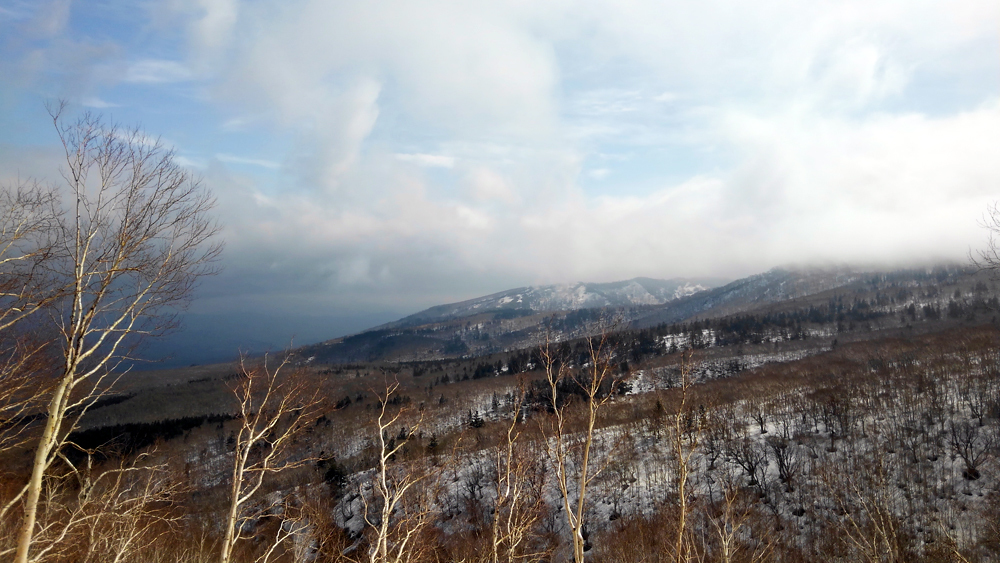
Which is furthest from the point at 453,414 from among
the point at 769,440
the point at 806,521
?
the point at 806,521

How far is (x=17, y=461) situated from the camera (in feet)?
92.3

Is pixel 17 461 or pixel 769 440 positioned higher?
pixel 17 461

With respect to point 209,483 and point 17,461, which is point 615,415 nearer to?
point 209,483

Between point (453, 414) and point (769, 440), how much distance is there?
231 feet

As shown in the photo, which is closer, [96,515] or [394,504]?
[96,515]

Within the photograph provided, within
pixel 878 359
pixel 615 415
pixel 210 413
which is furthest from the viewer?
pixel 210 413

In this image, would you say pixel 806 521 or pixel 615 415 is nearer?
pixel 806 521

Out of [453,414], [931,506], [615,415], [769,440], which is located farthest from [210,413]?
[931,506]

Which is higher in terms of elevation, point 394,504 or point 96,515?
point 96,515

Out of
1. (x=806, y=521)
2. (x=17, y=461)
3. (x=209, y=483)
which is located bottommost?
(x=806, y=521)

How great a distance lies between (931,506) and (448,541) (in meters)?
52.5

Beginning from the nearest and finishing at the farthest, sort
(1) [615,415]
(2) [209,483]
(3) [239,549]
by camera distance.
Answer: (3) [239,549], (2) [209,483], (1) [615,415]

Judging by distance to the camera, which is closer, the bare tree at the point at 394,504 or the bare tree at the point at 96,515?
the bare tree at the point at 96,515

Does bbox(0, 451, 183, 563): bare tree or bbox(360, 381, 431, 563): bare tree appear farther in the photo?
bbox(360, 381, 431, 563): bare tree
